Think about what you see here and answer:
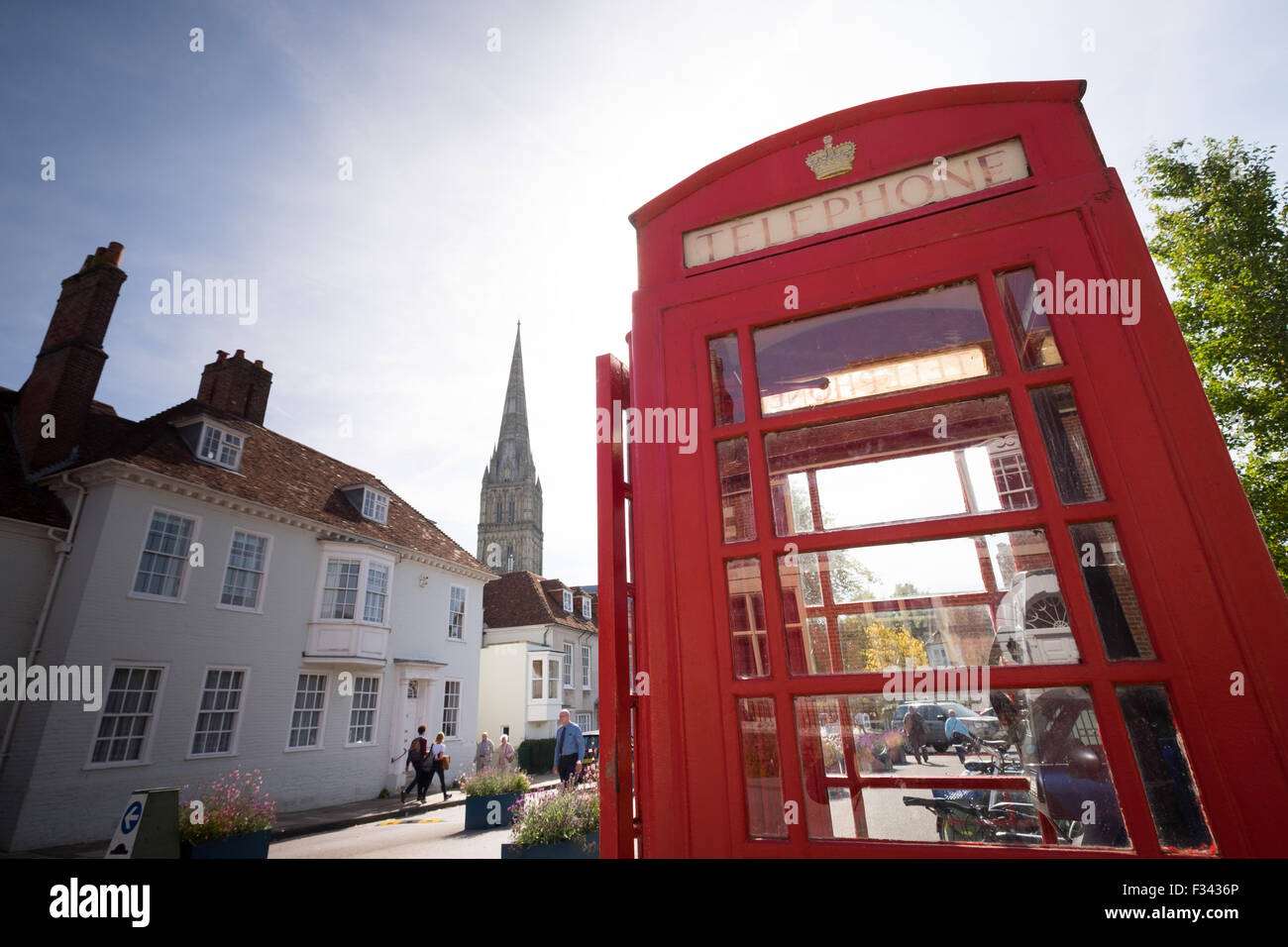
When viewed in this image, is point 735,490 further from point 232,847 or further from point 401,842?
point 401,842

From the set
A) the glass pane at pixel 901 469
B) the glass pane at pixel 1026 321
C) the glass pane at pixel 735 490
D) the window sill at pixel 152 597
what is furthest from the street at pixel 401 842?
the glass pane at pixel 1026 321

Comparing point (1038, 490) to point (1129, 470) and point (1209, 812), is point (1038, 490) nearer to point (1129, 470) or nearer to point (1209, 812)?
point (1129, 470)

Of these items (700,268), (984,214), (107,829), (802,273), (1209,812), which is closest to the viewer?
(1209,812)

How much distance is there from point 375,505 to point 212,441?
558cm

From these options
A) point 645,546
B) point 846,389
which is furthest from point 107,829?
point 846,389

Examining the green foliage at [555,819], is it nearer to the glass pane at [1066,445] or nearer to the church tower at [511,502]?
the glass pane at [1066,445]

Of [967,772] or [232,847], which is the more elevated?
[967,772]

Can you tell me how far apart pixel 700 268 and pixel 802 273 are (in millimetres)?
464

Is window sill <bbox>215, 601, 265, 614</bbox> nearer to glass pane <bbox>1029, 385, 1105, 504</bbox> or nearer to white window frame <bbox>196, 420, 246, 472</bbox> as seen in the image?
white window frame <bbox>196, 420, 246, 472</bbox>

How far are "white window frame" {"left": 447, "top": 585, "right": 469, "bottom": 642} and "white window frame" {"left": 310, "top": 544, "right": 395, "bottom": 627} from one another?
3203mm

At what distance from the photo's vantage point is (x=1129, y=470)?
171 cm

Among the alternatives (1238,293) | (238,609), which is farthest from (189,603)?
(1238,293)

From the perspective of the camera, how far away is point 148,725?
13.4 metres
